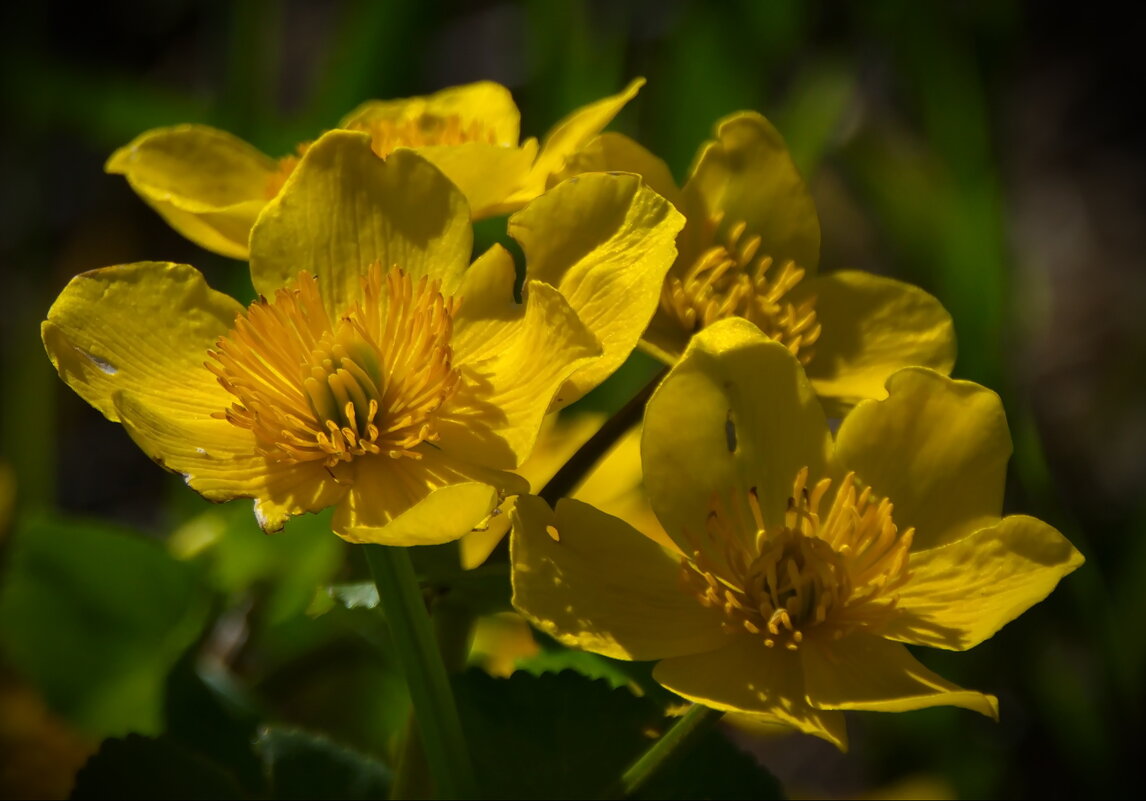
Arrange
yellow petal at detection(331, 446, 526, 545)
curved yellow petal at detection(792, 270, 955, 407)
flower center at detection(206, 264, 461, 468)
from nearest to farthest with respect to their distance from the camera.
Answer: yellow petal at detection(331, 446, 526, 545)
flower center at detection(206, 264, 461, 468)
curved yellow petal at detection(792, 270, 955, 407)

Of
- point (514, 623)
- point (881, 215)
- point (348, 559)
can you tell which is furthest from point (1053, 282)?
point (348, 559)

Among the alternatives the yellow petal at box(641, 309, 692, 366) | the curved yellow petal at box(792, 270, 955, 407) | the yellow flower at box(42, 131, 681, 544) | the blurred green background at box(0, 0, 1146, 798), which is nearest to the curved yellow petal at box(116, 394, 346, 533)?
the yellow flower at box(42, 131, 681, 544)

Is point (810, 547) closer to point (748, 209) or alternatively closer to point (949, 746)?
point (748, 209)

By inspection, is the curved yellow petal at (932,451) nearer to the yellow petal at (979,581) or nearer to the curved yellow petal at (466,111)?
the yellow petal at (979,581)

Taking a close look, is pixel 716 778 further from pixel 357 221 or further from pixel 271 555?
pixel 271 555

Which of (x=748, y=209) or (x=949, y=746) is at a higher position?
(x=748, y=209)

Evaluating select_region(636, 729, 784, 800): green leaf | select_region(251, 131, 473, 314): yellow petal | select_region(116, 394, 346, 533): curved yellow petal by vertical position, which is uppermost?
select_region(251, 131, 473, 314): yellow petal

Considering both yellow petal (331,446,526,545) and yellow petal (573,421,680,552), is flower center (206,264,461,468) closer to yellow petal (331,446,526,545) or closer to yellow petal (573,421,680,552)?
yellow petal (331,446,526,545)
